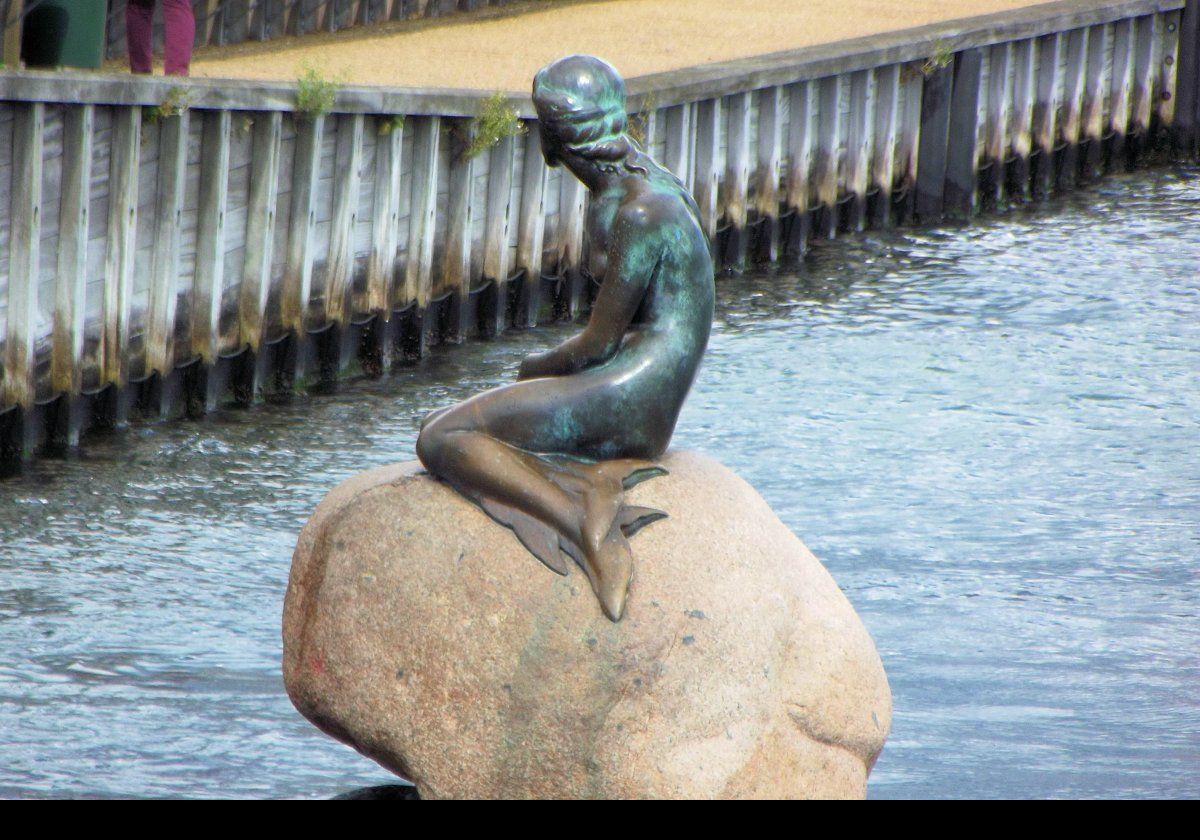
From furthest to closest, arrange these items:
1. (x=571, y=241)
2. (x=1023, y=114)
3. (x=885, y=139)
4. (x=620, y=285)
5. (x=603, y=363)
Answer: (x=1023, y=114), (x=885, y=139), (x=571, y=241), (x=603, y=363), (x=620, y=285)

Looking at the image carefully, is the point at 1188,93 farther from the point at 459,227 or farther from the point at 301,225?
the point at 301,225

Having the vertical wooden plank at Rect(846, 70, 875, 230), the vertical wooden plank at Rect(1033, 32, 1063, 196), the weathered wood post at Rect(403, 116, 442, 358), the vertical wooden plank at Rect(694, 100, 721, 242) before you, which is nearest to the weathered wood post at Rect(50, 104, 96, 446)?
the weathered wood post at Rect(403, 116, 442, 358)

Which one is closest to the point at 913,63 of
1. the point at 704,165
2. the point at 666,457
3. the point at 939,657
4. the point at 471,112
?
the point at 704,165

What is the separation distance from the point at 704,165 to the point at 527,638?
989cm

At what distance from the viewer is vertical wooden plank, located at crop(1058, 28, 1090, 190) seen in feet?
62.0

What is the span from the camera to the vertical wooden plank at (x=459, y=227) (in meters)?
13.1

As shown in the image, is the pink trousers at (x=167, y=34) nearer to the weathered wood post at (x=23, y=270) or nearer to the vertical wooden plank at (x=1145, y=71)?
the weathered wood post at (x=23, y=270)

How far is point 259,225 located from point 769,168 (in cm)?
528

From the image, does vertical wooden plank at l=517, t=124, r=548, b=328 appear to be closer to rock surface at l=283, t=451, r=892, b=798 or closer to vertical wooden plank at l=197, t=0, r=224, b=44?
vertical wooden plank at l=197, t=0, r=224, b=44

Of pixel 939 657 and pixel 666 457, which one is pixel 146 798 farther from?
pixel 939 657

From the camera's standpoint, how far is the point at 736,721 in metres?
5.84

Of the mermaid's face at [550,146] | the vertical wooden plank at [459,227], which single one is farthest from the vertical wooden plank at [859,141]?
the mermaid's face at [550,146]

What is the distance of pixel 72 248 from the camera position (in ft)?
35.0

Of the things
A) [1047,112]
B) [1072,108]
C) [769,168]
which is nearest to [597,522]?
[769,168]
